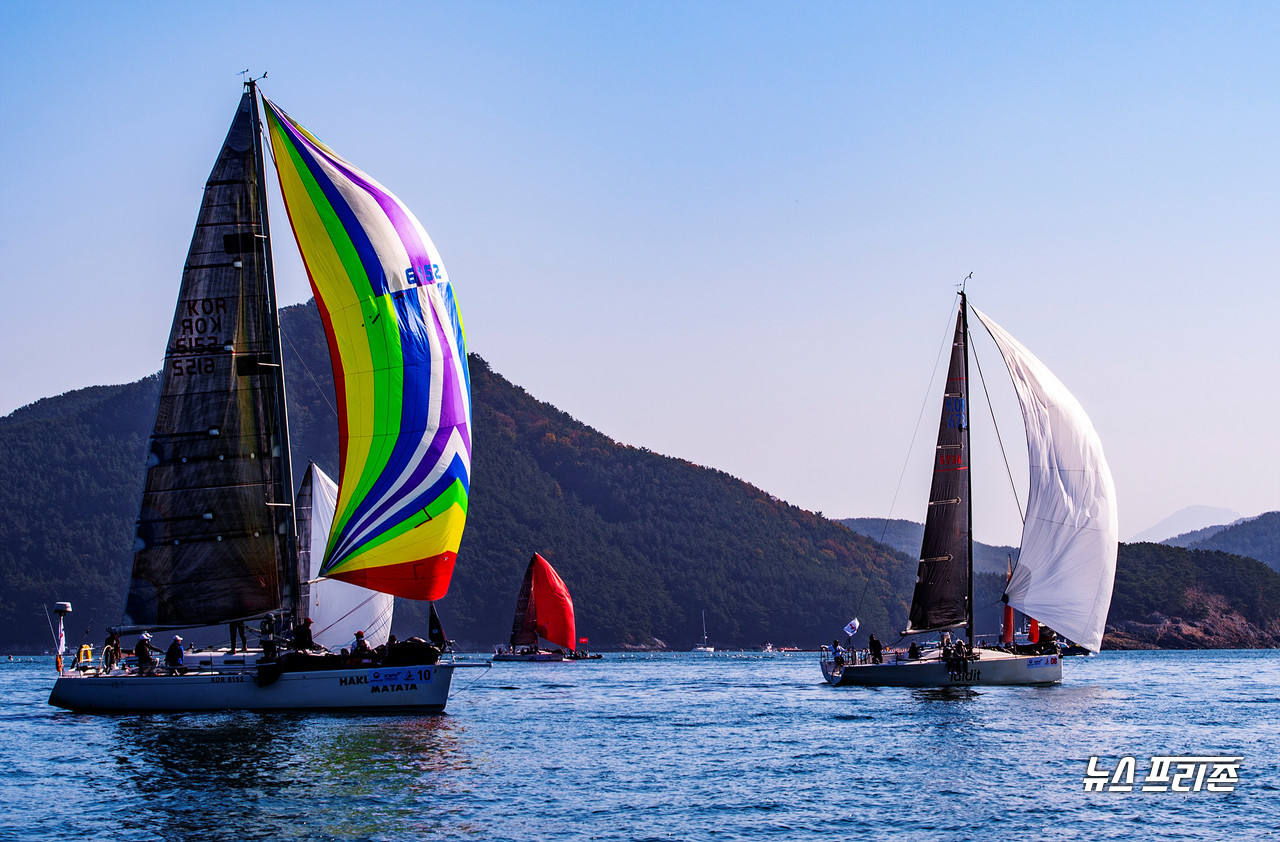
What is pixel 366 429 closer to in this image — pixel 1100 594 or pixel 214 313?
pixel 214 313

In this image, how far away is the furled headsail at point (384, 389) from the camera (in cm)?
3438

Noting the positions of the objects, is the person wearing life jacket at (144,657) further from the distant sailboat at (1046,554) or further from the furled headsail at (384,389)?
the distant sailboat at (1046,554)

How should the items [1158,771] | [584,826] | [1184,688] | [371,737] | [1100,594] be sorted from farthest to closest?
[1184,688], [1100,594], [371,737], [1158,771], [584,826]

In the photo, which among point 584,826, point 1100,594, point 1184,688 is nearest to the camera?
point 584,826

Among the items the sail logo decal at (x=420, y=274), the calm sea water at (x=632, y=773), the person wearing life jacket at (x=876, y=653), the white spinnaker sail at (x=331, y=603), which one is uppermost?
the sail logo decal at (x=420, y=274)

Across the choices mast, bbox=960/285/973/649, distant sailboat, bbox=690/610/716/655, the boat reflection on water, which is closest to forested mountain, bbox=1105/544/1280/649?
distant sailboat, bbox=690/610/716/655

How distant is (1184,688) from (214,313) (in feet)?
157

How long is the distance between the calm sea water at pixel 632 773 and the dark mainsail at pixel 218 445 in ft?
11.8

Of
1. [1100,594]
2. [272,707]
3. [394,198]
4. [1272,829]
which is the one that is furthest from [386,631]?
[1272,829]

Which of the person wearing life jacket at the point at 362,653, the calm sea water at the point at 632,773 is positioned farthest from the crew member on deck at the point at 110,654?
the person wearing life jacket at the point at 362,653

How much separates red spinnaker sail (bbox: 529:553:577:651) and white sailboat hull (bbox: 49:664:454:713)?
61.4 metres

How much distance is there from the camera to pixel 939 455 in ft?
172

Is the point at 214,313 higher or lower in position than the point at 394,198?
lower

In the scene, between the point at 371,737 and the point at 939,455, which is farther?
the point at 939,455
